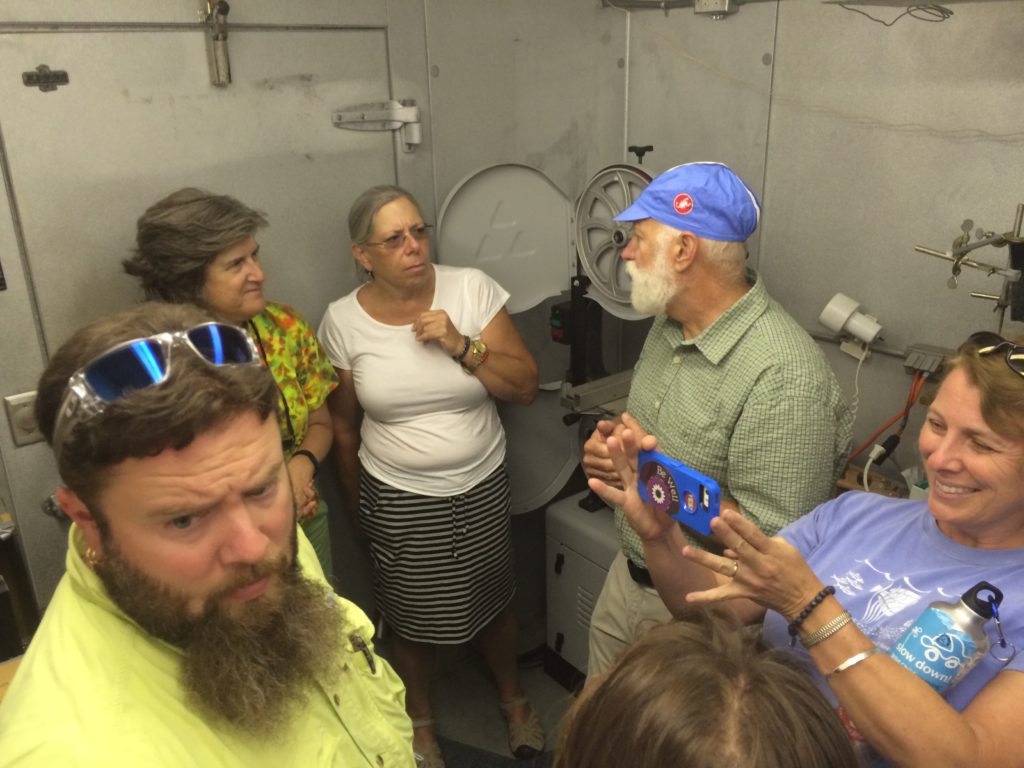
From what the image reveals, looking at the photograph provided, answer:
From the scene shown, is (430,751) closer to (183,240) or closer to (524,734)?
(524,734)

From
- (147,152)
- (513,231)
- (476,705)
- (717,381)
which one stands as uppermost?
(147,152)

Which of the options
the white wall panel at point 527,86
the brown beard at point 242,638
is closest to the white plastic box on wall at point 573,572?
the white wall panel at point 527,86

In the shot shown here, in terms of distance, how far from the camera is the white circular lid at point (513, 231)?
2459 mm

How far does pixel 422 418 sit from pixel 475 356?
23cm

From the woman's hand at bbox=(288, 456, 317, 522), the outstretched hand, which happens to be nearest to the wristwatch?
the woman's hand at bbox=(288, 456, 317, 522)

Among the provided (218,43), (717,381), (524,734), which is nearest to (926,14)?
(717,381)

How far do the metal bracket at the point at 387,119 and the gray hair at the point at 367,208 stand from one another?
0.81ft

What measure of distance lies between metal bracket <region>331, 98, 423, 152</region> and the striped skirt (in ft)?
3.33

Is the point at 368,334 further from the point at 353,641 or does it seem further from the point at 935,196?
the point at 935,196

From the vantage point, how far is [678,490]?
1413mm

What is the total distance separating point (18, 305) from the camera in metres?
1.94

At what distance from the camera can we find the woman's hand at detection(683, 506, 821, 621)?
1.19m

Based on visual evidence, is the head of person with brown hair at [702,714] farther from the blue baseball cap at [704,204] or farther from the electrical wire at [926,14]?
the electrical wire at [926,14]

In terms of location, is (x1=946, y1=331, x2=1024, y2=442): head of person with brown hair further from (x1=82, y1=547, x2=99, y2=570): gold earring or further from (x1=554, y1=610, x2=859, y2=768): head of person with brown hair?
(x1=82, y1=547, x2=99, y2=570): gold earring
